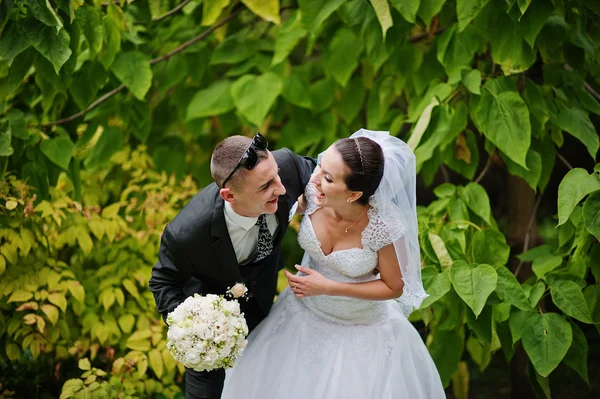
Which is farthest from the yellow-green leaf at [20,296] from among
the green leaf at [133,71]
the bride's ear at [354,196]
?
the bride's ear at [354,196]

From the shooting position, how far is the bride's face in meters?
2.54

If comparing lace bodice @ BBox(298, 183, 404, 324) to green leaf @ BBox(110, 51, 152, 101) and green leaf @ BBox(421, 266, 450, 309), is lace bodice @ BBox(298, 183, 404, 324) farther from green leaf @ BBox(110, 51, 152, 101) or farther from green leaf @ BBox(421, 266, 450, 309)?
green leaf @ BBox(110, 51, 152, 101)

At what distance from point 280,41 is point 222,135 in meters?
0.90

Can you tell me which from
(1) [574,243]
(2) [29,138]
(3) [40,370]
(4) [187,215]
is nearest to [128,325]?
(3) [40,370]

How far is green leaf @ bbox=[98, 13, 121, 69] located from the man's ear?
1194 millimetres

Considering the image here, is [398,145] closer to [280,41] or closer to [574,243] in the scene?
[574,243]

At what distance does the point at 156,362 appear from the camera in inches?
141

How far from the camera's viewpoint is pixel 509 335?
3.20 metres

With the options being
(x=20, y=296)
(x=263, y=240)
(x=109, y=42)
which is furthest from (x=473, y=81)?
(x=20, y=296)

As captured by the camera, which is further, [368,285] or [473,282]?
[473,282]

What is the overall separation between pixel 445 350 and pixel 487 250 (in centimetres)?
51

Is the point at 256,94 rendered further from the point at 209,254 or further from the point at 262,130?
the point at 209,254

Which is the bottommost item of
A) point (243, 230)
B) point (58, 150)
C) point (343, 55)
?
point (58, 150)

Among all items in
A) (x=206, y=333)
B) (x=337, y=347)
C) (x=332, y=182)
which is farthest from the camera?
(x=337, y=347)
